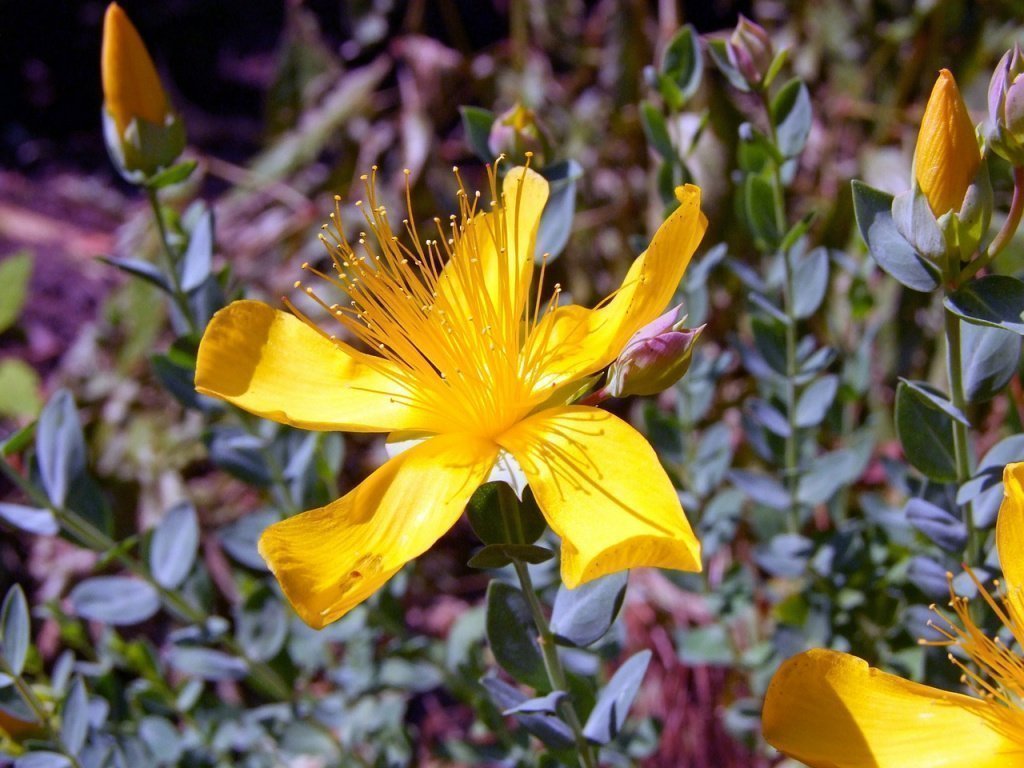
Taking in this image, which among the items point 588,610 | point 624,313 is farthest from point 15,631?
point 624,313

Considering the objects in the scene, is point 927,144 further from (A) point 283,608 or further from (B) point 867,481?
A: (B) point 867,481

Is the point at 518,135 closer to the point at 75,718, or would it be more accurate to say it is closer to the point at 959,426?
the point at 959,426

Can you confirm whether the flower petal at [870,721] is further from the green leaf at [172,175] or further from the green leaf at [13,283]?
the green leaf at [13,283]

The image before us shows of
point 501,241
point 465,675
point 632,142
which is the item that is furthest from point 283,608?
point 632,142

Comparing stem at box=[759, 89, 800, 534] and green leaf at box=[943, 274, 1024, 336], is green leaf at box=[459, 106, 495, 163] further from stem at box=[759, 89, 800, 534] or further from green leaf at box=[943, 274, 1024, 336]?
green leaf at box=[943, 274, 1024, 336]

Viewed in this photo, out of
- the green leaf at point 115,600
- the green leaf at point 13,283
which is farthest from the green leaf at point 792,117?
the green leaf at point 13,283

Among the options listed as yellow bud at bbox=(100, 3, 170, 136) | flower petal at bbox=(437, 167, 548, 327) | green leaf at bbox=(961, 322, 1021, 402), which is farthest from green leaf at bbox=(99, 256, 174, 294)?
green leaf at bbox=(961, 322, 1021, 402)
